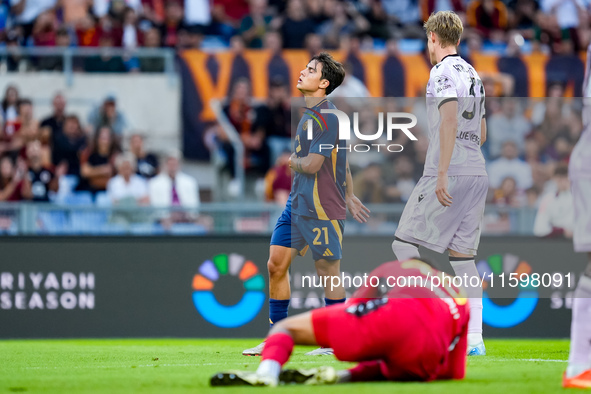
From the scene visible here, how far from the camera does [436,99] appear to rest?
6414mm

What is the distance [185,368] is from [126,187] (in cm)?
586

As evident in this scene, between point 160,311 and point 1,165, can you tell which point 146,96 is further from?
point 160,311

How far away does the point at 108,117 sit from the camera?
1257 cm

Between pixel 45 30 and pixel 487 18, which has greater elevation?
pixel 487 18

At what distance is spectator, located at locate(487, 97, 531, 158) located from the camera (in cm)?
806

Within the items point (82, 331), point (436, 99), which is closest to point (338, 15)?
point (82, 331)

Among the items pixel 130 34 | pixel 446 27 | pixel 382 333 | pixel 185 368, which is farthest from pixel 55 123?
pixel 382 333

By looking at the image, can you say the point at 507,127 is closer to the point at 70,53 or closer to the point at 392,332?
the point at 392,332

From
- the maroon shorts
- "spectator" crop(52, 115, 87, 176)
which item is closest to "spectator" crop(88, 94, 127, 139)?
"spectator" crop(52, 115, 87, 176)

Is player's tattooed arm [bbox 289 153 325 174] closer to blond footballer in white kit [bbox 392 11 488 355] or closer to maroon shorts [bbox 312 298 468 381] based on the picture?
blond footballer in white kit [bbox 392 11 488 355]

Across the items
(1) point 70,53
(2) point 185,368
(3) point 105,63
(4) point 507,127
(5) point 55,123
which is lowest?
(2) point 185,368

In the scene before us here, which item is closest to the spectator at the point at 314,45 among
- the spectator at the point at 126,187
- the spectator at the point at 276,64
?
the spectator at the point at 276,64

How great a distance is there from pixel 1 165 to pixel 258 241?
358 cm

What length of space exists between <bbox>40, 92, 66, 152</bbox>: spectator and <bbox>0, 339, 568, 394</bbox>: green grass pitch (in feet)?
11.4
